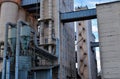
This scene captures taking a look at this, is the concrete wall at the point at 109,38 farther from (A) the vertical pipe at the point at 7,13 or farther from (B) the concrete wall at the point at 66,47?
(A) the vertical pipe at the point at 7,13

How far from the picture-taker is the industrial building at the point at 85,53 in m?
40.5

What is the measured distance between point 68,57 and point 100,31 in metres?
7.76

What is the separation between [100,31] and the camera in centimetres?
2638

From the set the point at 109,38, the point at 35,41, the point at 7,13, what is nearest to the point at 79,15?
the point at 109,38

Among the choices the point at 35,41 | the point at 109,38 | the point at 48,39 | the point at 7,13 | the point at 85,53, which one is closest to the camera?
the point at 35,41

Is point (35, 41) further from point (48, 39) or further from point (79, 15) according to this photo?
point (79, 15)

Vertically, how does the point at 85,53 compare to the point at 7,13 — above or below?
below

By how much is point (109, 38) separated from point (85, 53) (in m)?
16.0

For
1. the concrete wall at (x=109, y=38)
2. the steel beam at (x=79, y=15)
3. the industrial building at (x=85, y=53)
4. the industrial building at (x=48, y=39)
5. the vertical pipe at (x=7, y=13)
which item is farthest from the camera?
the industrial building at (x=85, y=53)

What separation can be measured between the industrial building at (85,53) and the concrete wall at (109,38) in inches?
594

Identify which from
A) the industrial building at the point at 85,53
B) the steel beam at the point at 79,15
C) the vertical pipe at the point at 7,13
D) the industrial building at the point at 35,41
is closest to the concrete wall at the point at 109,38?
the steel beam at the point at 79,15

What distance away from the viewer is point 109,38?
84.3 feet

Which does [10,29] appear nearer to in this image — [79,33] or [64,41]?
[64,41]

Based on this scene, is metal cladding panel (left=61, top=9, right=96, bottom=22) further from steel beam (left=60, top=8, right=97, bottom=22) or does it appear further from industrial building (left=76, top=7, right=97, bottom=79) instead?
industrial building (left=76, top=7, right=97, bottom=79)
